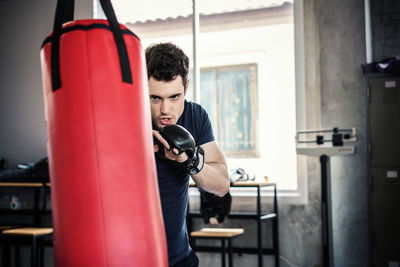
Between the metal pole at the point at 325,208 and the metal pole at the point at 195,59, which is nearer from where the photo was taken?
the metal pole at the point at 325,208

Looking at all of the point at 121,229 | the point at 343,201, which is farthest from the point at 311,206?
the point at 121,229

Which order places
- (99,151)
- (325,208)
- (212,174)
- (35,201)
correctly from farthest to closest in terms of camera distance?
(35,201) → (325,208) → (212,174) → (99,151)

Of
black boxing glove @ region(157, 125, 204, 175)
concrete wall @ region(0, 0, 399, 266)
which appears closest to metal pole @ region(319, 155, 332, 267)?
concrete wall @ region(0, 0, 399, 266)

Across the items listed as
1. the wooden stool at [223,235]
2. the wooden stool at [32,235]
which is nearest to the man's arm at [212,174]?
the wooden stool at [223,235]

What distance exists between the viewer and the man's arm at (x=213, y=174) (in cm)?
157

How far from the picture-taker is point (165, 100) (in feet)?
4.75

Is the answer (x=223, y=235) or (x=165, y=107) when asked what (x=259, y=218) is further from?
(x=165, y=107)

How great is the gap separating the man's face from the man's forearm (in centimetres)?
22

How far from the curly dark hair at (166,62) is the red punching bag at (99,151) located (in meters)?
0.32

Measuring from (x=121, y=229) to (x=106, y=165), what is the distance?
0.52 feet

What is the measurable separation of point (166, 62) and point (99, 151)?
52 cm

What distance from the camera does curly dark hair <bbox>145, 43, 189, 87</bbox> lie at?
145cm

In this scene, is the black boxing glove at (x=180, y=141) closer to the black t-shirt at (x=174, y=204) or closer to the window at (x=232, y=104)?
the black t-shirt at (x=174, y=204)

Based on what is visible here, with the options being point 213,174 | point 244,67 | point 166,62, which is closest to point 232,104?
point 244,67
